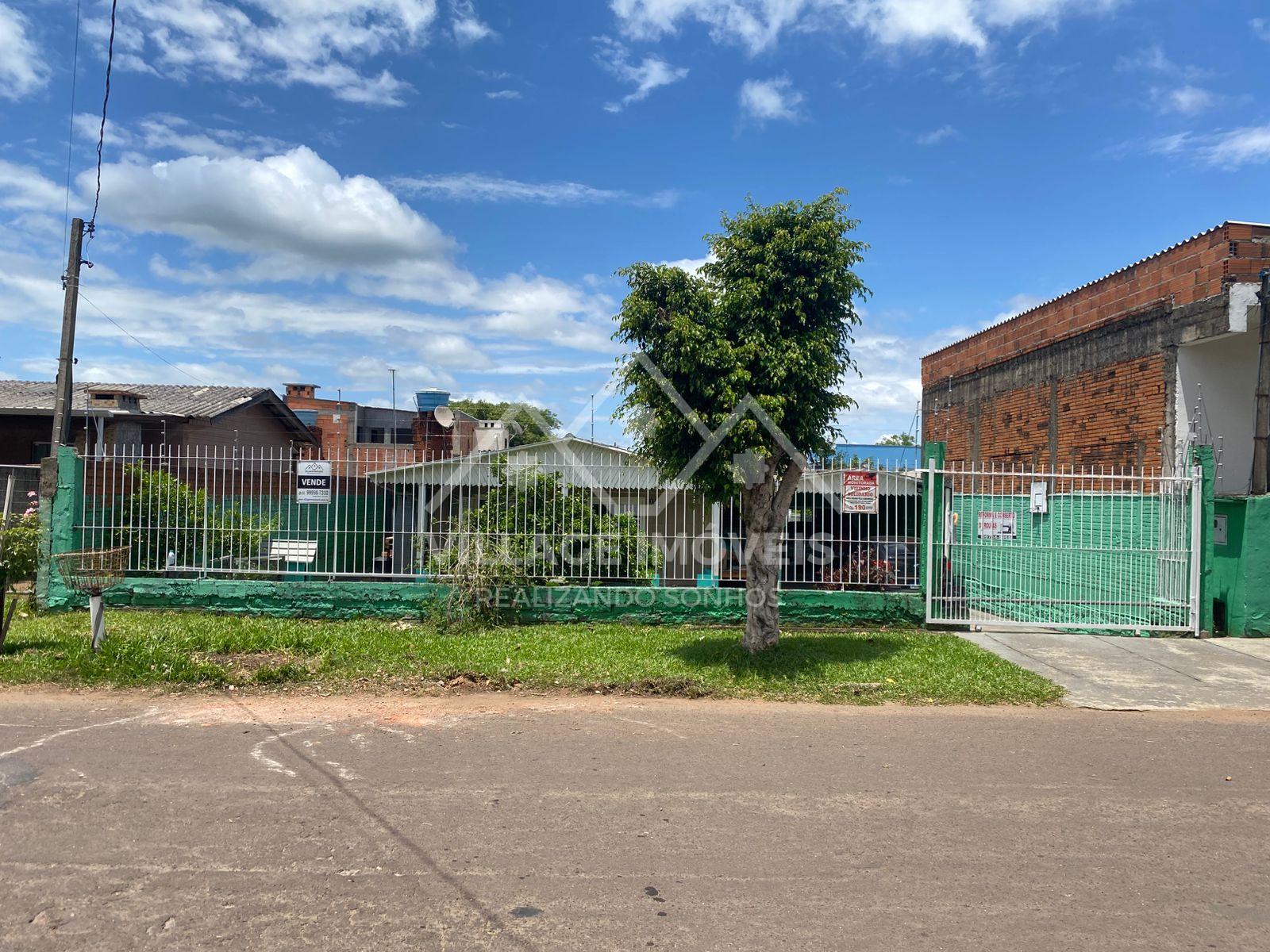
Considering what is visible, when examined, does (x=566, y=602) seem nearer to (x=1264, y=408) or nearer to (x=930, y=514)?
(x=930, y=514)

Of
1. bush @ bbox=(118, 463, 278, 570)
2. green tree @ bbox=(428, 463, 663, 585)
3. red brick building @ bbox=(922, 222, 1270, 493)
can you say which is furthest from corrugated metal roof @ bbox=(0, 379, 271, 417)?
red brick building @ bbox=(922, 222, 1270, 493)

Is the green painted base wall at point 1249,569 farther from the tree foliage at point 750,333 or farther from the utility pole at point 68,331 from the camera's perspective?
the utility pole at point 68,331

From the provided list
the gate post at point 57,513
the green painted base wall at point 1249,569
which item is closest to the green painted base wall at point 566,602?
the gate post at point 57,513

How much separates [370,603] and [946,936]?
27.7ft

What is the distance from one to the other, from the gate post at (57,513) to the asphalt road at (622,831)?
4478 millimetres

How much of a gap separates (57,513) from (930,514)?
10.8 metres

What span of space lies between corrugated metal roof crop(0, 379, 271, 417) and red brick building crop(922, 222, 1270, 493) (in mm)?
17722

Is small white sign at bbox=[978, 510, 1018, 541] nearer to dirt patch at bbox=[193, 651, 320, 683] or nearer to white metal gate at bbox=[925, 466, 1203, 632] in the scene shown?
white metal gate at bbox=[925, 466, 1203, 632]

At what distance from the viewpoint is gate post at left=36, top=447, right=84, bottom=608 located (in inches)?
423

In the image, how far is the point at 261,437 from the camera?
24.8m

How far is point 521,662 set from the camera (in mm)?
8320

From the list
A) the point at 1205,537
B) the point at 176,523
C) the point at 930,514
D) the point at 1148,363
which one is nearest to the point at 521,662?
the point at 930,514

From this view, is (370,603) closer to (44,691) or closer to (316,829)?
(44,691)

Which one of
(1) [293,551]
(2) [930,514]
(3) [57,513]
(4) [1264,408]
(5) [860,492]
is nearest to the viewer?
(5) [860,492]
